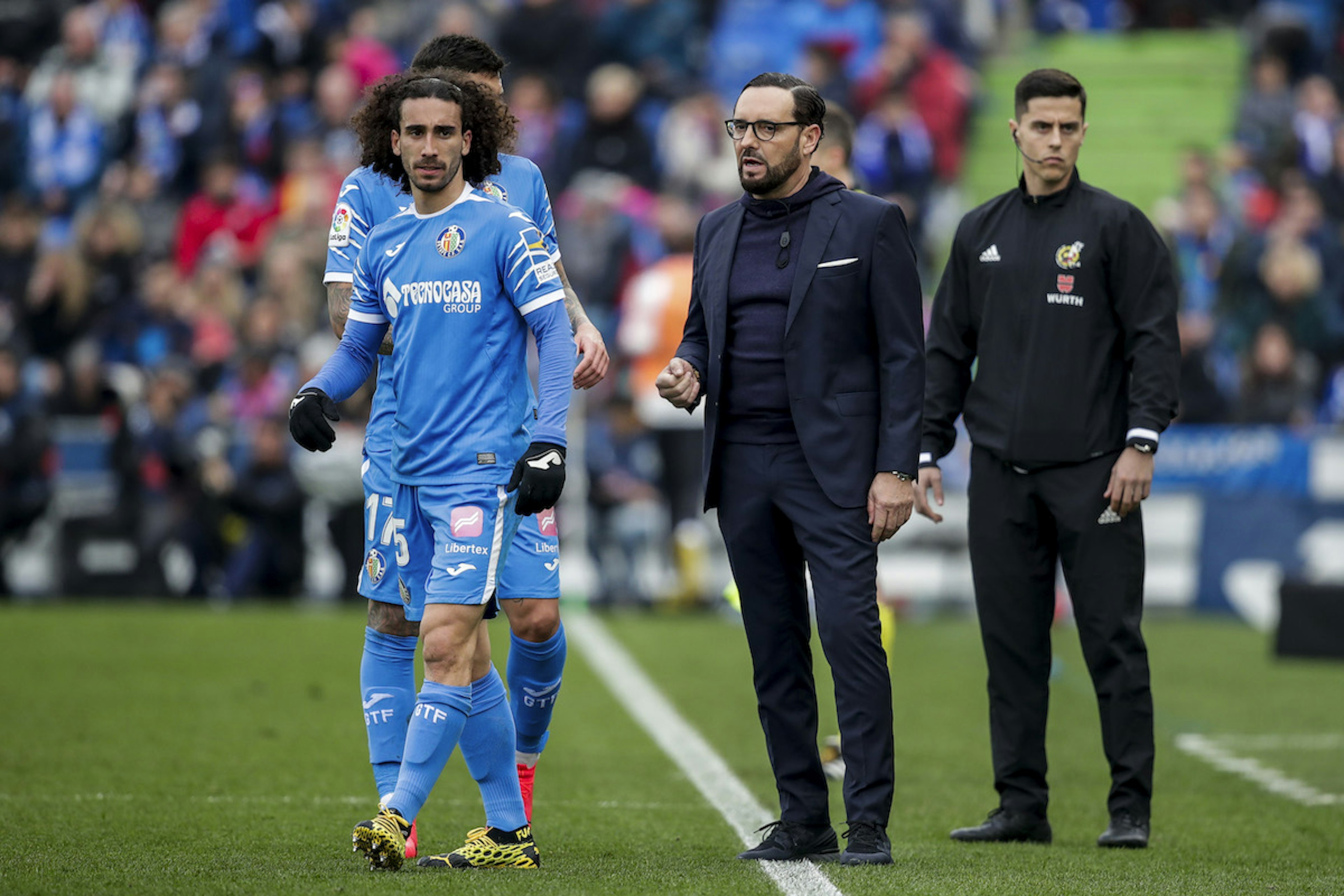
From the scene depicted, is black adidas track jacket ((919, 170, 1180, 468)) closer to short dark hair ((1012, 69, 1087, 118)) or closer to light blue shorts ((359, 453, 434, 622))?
short dark hair ((1012, 69, 1087, 118))

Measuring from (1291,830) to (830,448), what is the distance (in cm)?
231

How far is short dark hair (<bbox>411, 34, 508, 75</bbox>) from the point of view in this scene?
6.26 m

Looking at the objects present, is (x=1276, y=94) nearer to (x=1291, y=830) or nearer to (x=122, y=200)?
(x=122, y=200)

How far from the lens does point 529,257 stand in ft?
18.3

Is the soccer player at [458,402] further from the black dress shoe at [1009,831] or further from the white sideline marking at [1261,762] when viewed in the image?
the white sideline marking at [1261,762]

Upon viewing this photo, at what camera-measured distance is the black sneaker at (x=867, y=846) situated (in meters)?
5.63

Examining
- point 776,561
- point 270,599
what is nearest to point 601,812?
point 776,561

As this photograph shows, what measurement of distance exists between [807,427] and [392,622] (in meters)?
1.40

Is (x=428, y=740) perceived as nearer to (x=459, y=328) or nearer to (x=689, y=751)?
(x=459, y=328)

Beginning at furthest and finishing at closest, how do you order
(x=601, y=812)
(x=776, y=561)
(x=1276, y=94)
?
(x=1276, y=94) → (x=601, y=812) → (x=776, y=561)

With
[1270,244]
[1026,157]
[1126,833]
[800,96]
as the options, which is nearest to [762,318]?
[800,96]

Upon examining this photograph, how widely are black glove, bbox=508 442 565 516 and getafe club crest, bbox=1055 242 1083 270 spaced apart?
2.15m

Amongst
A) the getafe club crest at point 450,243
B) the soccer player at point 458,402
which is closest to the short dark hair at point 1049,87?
the soccer player at point 458,402

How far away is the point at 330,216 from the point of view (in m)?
18.1
